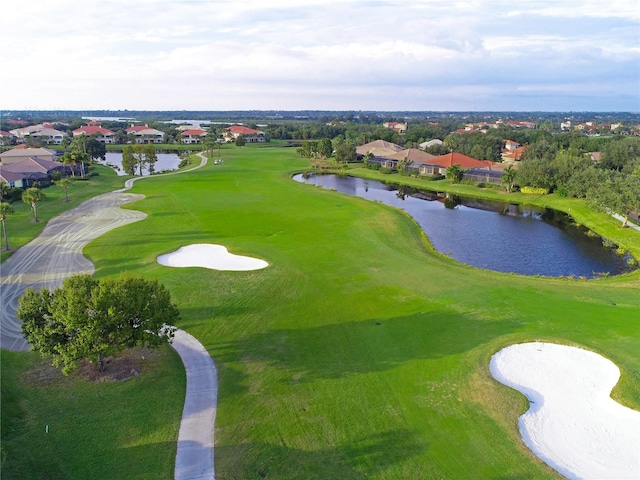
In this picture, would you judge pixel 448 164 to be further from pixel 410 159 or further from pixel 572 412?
pixel 572 412

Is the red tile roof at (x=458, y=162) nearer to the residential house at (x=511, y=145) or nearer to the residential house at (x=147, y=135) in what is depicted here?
the residential house at (x=511, y=145)

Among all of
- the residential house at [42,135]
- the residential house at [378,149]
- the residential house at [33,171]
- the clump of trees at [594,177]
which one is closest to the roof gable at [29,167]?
the residential house at [33,171]

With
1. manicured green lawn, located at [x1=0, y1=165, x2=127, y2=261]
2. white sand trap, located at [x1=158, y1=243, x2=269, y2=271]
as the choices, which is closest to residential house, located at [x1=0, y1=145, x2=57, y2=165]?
manicured green lawn, located at [x1=0, y1=165, x2=127, y2=261]

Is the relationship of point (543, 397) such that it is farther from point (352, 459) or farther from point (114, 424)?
point (114, 424)

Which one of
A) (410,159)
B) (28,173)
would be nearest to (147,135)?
(28,173)

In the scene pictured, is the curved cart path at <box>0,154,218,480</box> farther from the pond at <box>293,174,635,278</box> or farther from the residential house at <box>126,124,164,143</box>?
the residential house at <box>126,124,164,143</box>

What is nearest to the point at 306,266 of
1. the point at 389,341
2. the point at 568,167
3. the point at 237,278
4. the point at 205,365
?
the point at 237,278
